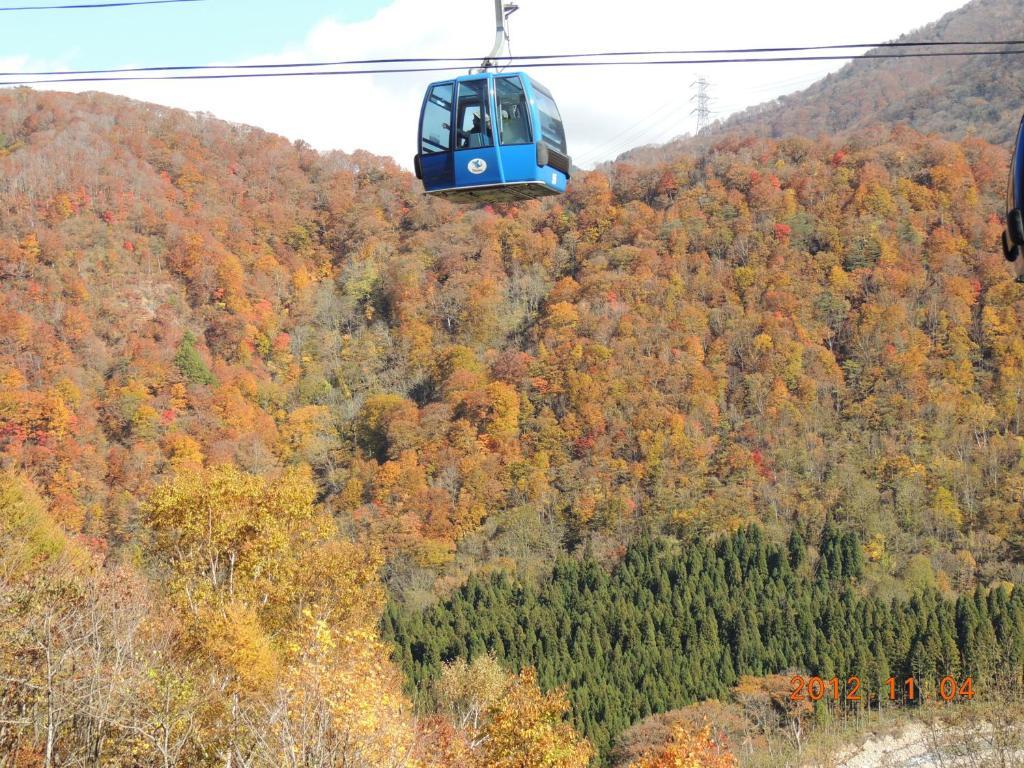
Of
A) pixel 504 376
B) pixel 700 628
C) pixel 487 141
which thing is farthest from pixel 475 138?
pixel 504 376

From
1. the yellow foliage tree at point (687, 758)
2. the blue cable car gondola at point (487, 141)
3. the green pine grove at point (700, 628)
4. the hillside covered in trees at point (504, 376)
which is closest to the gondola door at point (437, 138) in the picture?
the blue cable car gondola at point (487, 141)

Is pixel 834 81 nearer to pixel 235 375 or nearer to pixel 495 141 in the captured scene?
pixel 235 375

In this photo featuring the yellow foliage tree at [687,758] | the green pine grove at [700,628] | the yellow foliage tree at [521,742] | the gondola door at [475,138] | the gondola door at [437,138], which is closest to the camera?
the gondola door at [475,138]

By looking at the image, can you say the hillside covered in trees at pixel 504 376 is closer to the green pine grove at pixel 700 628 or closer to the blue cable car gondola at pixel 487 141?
the green pine grove at pixel 700 628

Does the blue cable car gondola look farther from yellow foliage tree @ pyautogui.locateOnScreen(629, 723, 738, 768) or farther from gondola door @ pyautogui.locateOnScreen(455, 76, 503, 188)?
yellow foliage tree @ pyautogui.locateOnScreen(629, 723, 738, 768)

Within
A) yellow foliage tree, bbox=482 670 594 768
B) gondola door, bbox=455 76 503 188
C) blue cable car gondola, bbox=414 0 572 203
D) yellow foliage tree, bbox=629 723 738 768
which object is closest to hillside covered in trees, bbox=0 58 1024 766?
yellow foliage tree, bbox=482 670 594 768

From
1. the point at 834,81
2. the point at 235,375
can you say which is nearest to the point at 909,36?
the point at 834,81

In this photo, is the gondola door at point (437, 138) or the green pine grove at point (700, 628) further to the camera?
the green pine grove at point (700, 628)
